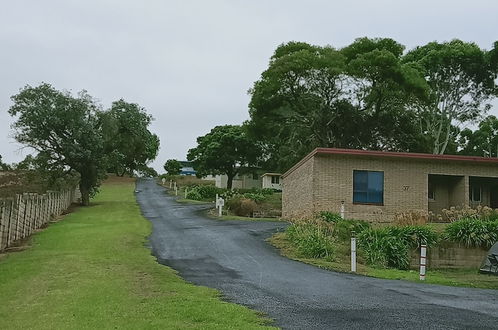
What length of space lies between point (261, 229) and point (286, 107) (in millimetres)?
17328

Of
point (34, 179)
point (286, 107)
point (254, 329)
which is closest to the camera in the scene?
point (254, 329)

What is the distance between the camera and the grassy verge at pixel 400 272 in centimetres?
1459

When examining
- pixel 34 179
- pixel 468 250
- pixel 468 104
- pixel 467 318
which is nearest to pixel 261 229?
pixel 468 250

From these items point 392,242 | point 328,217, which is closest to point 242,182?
point 328,217

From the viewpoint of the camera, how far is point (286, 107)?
40656mm

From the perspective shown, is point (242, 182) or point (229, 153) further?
point (242, 182)

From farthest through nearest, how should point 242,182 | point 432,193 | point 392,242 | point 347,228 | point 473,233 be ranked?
point 242,182, point 432,193, point 347,228, point 473,233, point 392,242

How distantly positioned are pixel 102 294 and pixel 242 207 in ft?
84.0

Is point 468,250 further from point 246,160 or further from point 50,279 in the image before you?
point 246,160

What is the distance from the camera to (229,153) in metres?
63.3

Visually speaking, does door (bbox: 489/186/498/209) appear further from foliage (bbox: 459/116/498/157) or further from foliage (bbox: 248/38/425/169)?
foliage (bbox: 459/116/498/157)

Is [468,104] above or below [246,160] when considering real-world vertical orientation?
above

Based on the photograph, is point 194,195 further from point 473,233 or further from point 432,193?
point 473,233

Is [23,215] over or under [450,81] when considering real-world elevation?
under
